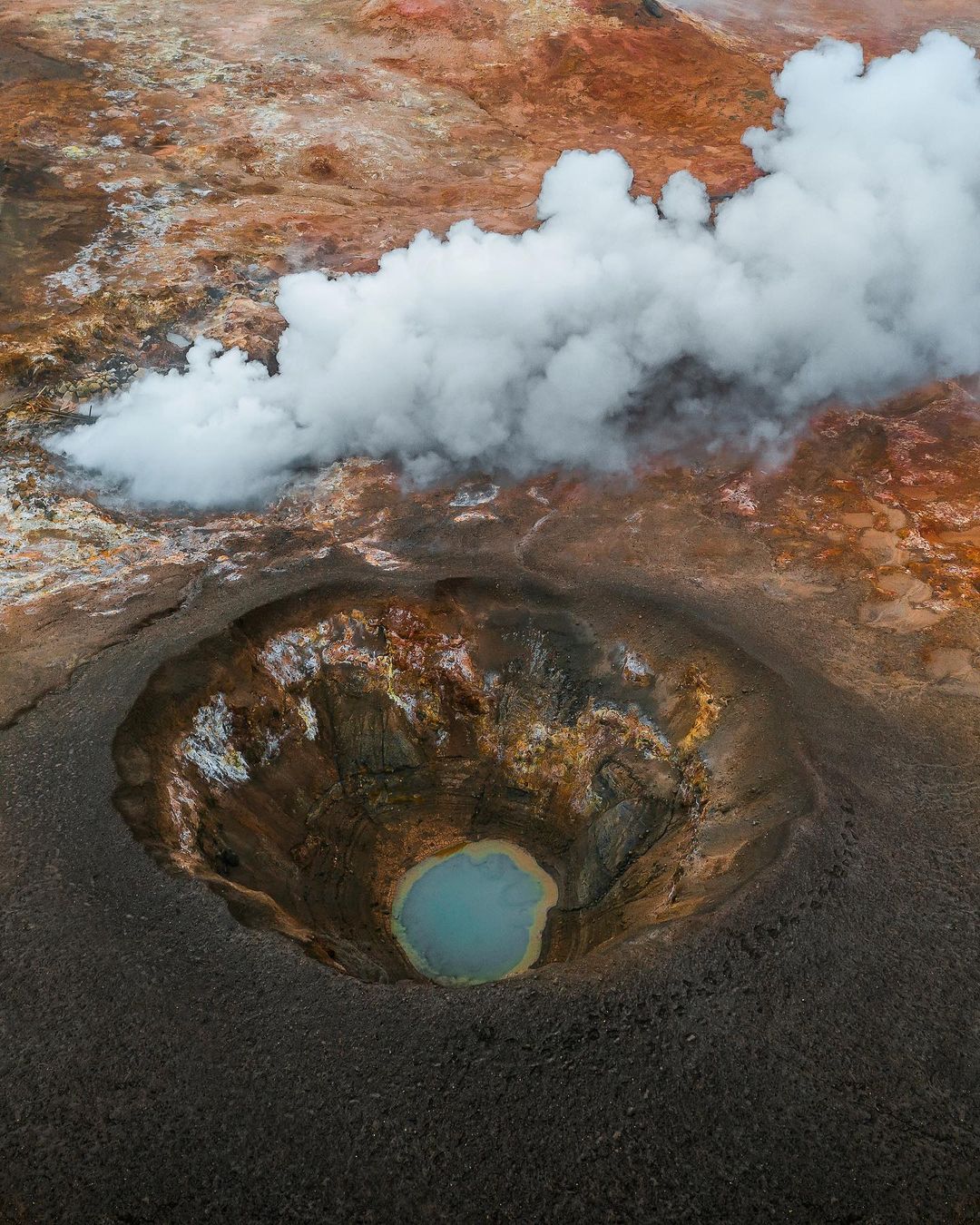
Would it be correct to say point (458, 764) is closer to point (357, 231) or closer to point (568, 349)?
point (568, 349)

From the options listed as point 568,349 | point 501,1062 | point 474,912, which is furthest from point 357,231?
point 501,1062

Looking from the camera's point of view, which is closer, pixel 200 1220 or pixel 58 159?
pixel 200 1220

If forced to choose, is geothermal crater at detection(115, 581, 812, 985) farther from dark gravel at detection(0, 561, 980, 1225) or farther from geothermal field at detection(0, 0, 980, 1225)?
dark gravel at detection(0, 561, 980, 1225)

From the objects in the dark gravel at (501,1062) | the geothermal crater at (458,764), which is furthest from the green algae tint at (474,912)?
the dark gravel at (501,1062)

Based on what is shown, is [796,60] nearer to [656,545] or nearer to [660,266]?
[660,266]

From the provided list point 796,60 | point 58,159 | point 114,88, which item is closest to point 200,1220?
point 796,60

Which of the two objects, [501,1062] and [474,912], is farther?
[474,912]

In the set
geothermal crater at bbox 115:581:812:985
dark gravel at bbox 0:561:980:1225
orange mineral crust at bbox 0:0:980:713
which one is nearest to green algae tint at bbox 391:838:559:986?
geothermal crater at bbox 115:581:812:985
